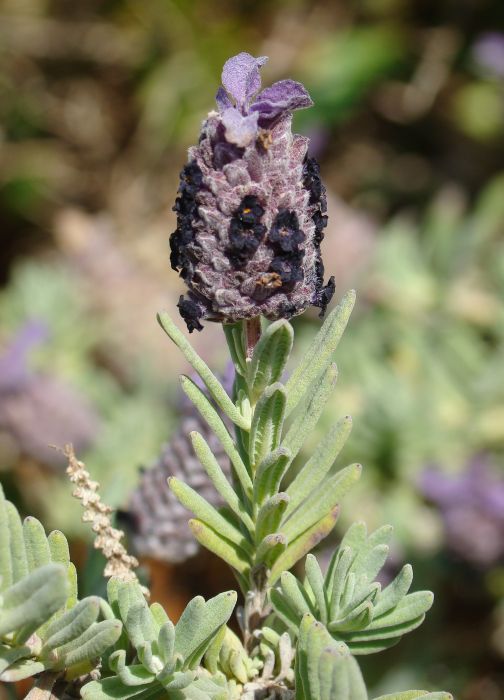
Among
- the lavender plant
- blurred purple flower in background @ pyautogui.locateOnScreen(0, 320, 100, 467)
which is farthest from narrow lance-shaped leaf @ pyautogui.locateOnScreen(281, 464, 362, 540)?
blurred purple flower in background @ pyautogui.locateOnScreen(0, 320, 100, 467)

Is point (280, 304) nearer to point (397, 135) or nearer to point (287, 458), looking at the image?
point (287, 458)

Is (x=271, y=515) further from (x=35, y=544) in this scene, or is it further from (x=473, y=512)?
(x=473, y=512)

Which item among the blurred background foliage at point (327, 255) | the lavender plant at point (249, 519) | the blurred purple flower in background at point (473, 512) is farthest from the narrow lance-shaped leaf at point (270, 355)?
the blurred purple flower in background at point (473, 512)

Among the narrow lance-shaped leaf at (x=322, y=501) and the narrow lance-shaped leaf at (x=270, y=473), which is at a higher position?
the narrow lance-shaped leaf at (x=270, y=473)

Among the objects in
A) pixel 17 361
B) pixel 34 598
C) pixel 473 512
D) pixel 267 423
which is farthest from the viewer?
pixel 17 361

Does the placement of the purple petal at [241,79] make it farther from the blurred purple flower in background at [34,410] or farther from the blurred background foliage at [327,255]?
the blurred purple flower in background at [34,410]

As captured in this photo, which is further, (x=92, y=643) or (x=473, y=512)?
(x=473, y=512)

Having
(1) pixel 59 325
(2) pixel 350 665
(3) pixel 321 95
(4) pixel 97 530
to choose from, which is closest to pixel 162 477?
Answer: (4) pixel 97 530

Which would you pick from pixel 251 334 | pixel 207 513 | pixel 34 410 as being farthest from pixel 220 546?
pixel 34 410
